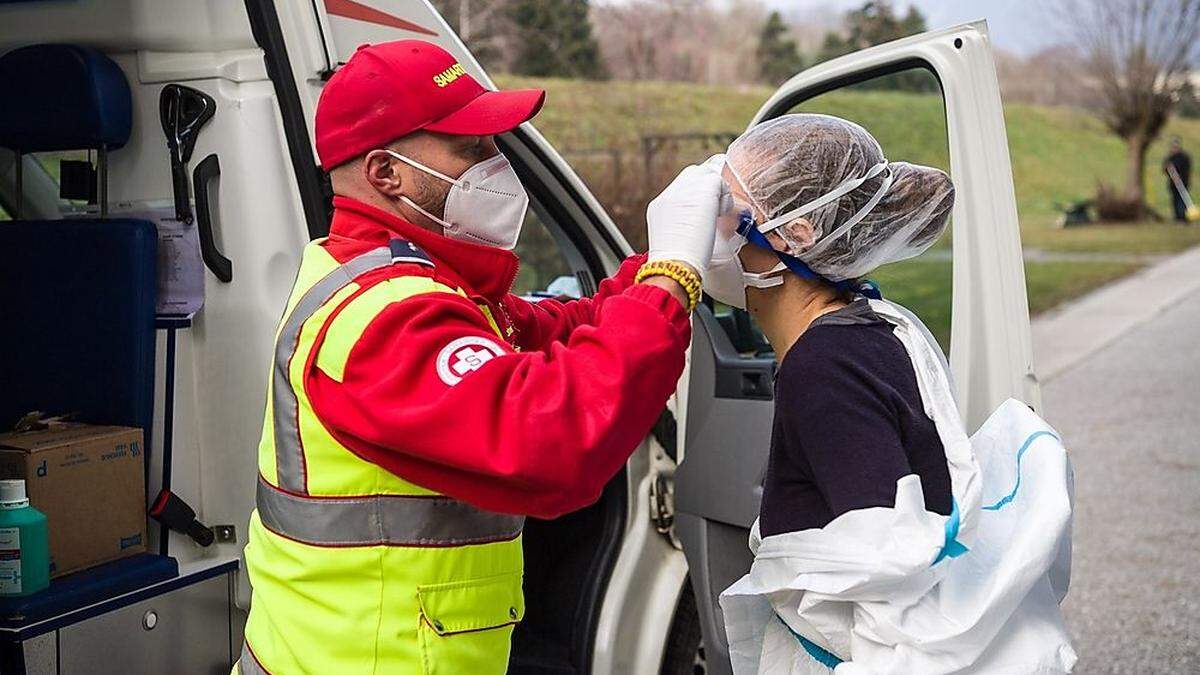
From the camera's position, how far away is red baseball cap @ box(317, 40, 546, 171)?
220 centimetres

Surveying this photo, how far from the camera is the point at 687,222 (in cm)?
217

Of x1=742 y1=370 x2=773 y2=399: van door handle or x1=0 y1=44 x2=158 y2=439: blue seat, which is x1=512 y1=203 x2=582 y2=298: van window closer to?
x1=742 y1=370 x2=773 y2=399: van door handle

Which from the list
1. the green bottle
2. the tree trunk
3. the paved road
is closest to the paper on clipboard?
the green bottle

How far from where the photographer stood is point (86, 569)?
282cm

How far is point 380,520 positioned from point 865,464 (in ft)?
2.45

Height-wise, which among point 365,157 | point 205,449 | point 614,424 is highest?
point 365,157

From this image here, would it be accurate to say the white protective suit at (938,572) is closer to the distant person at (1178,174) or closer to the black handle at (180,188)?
the black handle at (180,188)

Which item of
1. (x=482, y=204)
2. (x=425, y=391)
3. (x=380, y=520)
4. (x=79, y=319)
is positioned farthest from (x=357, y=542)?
(x=79, y=319)

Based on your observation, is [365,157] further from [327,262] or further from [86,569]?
[86,569]

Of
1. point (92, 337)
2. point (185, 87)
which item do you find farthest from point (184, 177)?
point (92, 337)

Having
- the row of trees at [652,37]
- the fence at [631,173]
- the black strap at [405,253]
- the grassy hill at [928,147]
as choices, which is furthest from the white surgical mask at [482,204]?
the row of trees at [652,37]

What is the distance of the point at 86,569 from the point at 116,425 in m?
0.31

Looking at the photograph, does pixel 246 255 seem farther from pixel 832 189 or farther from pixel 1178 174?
pixel 1178 174

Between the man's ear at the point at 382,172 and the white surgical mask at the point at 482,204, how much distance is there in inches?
0.7
